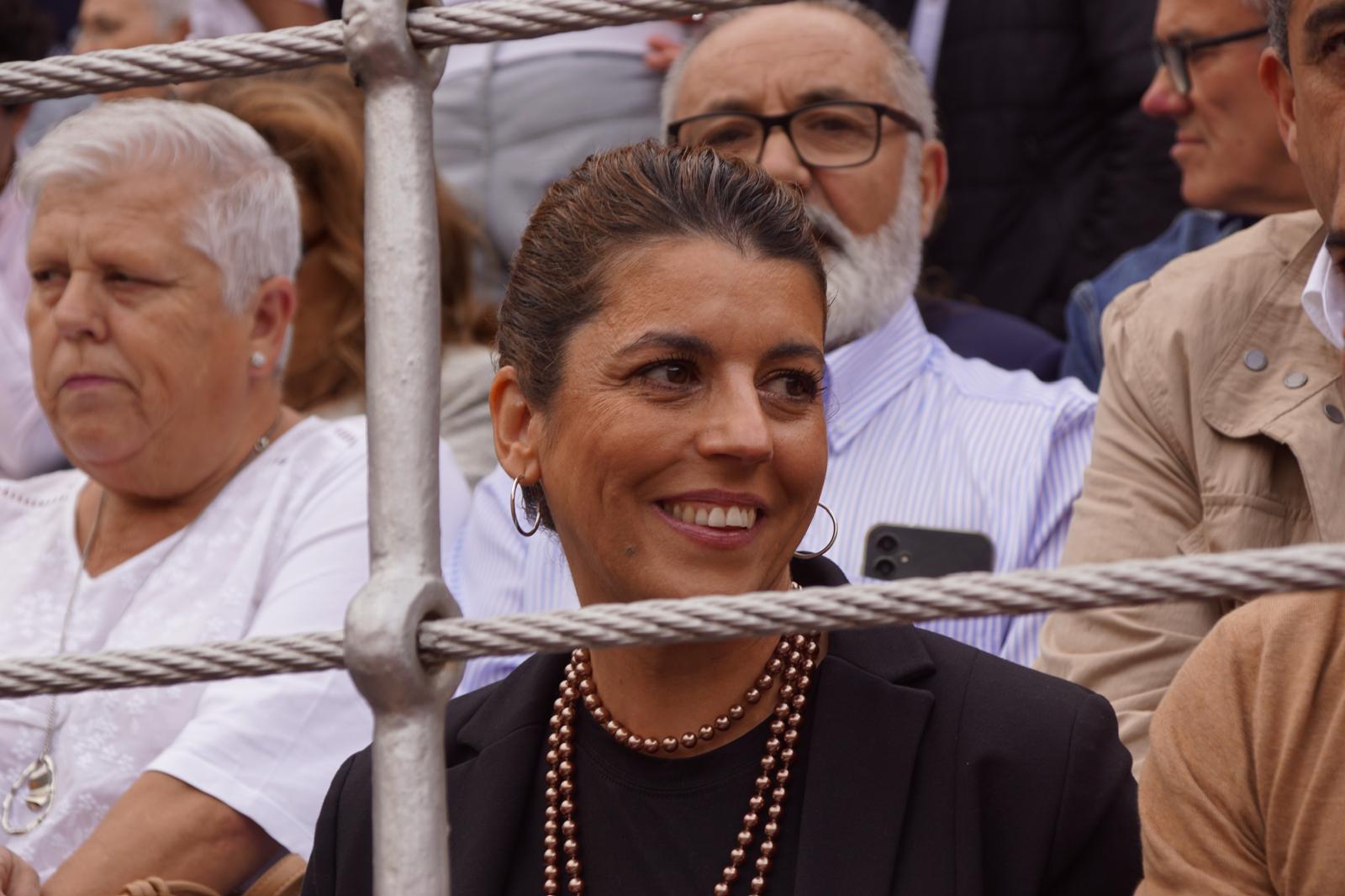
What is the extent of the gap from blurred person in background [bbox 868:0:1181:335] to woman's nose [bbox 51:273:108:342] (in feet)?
6.30

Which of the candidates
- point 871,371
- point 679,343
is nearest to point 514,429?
point 679,343

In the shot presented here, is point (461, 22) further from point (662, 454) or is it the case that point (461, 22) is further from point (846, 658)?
point (846, 658)

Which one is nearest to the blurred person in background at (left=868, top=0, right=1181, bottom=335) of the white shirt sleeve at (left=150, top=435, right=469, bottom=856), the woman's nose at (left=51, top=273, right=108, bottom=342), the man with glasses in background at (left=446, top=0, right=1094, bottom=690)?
the man with glasses in background at (left=446, top=0, right=1094, bottom=690)

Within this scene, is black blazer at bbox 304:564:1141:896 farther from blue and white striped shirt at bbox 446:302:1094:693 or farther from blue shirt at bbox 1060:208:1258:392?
blue shirt at bbox 1060:208:1258:392

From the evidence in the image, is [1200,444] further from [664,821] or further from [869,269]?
[869,269]

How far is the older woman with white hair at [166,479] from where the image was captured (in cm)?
252

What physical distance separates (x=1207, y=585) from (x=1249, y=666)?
1.48 ft

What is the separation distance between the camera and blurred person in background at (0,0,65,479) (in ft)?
11.7

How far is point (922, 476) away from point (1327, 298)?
2.79 ft

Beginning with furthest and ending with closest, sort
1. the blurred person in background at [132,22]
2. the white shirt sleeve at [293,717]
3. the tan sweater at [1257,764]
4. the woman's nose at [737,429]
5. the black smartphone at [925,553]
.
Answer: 1. the blurred person in background at [132,22]
2. the black smartphone at [925,553]
3. the white shirt sleeve at [293,717]
4. the woman's nose at [737,429]
5. the tan sweater at [1257,764]

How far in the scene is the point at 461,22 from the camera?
1.30 m

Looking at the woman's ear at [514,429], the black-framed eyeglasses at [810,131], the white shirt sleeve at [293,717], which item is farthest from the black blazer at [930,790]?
the black-framed eyeglasses at [810,131]

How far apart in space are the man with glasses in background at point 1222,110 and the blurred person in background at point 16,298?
208 centimetres

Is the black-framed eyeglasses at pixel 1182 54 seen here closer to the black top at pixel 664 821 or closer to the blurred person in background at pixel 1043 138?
the blurred person in background at pixel 1043 138
